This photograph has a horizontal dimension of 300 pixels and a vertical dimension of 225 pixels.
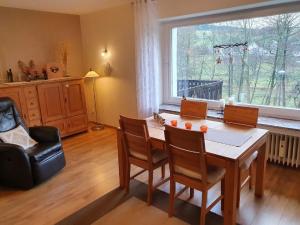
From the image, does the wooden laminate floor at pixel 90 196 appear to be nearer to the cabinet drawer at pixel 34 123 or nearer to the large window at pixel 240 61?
the cabinet drawer at pixel 34 123

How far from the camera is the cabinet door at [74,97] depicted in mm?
4375

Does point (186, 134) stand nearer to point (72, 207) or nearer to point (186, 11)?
point (72, 207)

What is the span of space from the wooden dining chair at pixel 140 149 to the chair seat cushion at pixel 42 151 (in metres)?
1.07

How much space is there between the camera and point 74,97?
4488 millimetres

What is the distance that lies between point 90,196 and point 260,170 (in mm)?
1849

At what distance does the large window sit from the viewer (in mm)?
3061

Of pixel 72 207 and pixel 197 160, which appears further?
pixel 72 207

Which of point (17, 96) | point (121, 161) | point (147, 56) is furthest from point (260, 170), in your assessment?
point (17, 96)

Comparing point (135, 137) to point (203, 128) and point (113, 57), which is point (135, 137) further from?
point (113, 57)

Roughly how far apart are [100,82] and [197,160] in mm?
3530

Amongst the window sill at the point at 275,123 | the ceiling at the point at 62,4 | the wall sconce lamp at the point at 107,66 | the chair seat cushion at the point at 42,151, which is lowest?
the chair seat cushion at the point at 42,151

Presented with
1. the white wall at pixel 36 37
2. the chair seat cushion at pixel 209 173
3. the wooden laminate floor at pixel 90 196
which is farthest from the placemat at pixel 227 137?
the white wall at pixel 36 37

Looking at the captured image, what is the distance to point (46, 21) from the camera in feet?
14.7

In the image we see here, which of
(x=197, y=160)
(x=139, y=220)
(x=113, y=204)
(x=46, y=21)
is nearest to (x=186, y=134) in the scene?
(x=197, y=160)
